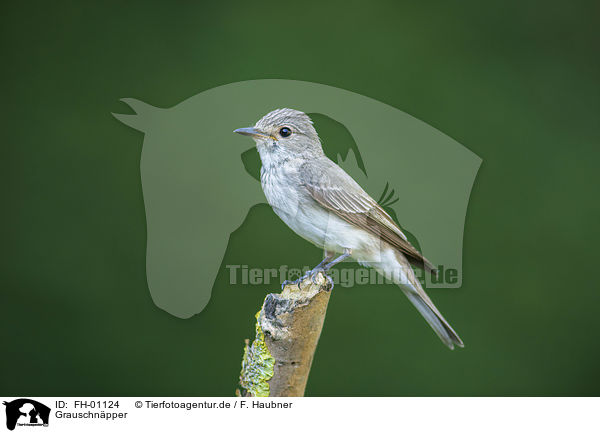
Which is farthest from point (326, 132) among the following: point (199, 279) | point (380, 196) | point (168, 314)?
point (168, 314)

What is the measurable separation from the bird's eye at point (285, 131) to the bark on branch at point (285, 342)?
83 centimetres

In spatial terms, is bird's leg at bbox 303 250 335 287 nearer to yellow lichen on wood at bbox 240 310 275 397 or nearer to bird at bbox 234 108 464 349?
bird at bbox 234 108 464 349

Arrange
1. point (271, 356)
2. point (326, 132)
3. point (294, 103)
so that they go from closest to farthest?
point (271, 356) → point (294, 103) → point (326, 132)

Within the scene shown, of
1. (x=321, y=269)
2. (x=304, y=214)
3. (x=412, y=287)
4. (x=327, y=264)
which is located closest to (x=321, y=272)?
(x=321, y=269)

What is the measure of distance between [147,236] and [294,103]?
51.1 inches

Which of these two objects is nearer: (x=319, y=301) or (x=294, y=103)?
(x=319, y=301)

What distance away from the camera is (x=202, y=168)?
364cm

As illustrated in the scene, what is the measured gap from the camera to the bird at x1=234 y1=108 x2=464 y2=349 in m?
2.73

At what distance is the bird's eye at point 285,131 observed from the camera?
111 inches

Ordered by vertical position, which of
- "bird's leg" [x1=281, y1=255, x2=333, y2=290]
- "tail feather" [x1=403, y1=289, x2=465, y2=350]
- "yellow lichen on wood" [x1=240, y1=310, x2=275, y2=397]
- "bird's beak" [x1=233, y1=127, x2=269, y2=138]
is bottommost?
"yellow lichen on wood" [x1=240, y1=310, x2=275, y2=397]

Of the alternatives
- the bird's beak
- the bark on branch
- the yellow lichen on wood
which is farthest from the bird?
the yellow lichen on wood

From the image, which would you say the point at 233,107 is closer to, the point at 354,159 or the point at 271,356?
the point at 354,159

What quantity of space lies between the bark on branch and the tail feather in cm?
72

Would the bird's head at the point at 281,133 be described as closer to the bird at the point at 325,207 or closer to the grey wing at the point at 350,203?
the bird at the point at 325,207
